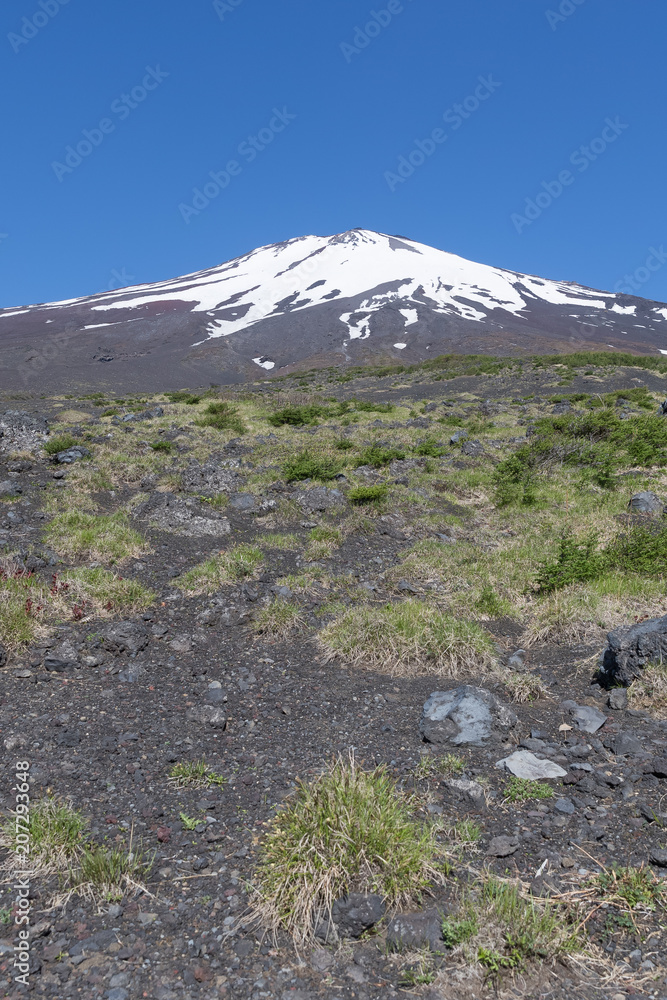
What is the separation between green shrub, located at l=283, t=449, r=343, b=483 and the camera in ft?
37.6

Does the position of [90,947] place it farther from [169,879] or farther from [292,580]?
[292,580]

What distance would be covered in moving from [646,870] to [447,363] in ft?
141

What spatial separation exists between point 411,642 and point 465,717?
3.79ft

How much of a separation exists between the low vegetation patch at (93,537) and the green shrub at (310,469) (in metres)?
3.82

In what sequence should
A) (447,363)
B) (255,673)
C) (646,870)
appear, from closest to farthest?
(646,870) → (255,673) → (447,363)

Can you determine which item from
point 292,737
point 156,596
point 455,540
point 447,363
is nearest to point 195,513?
point 156,596

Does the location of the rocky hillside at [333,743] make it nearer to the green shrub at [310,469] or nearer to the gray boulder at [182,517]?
the gray boulder at [182,517]

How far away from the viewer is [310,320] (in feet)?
289

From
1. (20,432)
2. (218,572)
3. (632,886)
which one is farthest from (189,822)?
(20,432)

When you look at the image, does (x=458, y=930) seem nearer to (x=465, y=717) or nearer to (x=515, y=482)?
(x=465, y=717)

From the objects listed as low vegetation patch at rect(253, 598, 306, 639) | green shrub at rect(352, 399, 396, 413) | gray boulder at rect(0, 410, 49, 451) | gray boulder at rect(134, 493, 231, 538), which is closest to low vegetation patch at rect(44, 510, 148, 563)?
gray boulder at rect(134, 493, 231, 538)

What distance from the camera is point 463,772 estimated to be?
382 centimetres

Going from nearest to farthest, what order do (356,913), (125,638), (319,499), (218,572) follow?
1. (356,913)
2. (125,638)
3. (218,572)
4. (319,499)

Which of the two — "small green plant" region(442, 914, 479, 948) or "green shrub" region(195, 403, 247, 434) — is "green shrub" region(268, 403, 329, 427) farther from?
"small green plant" region(442, 914, 479, 948)
